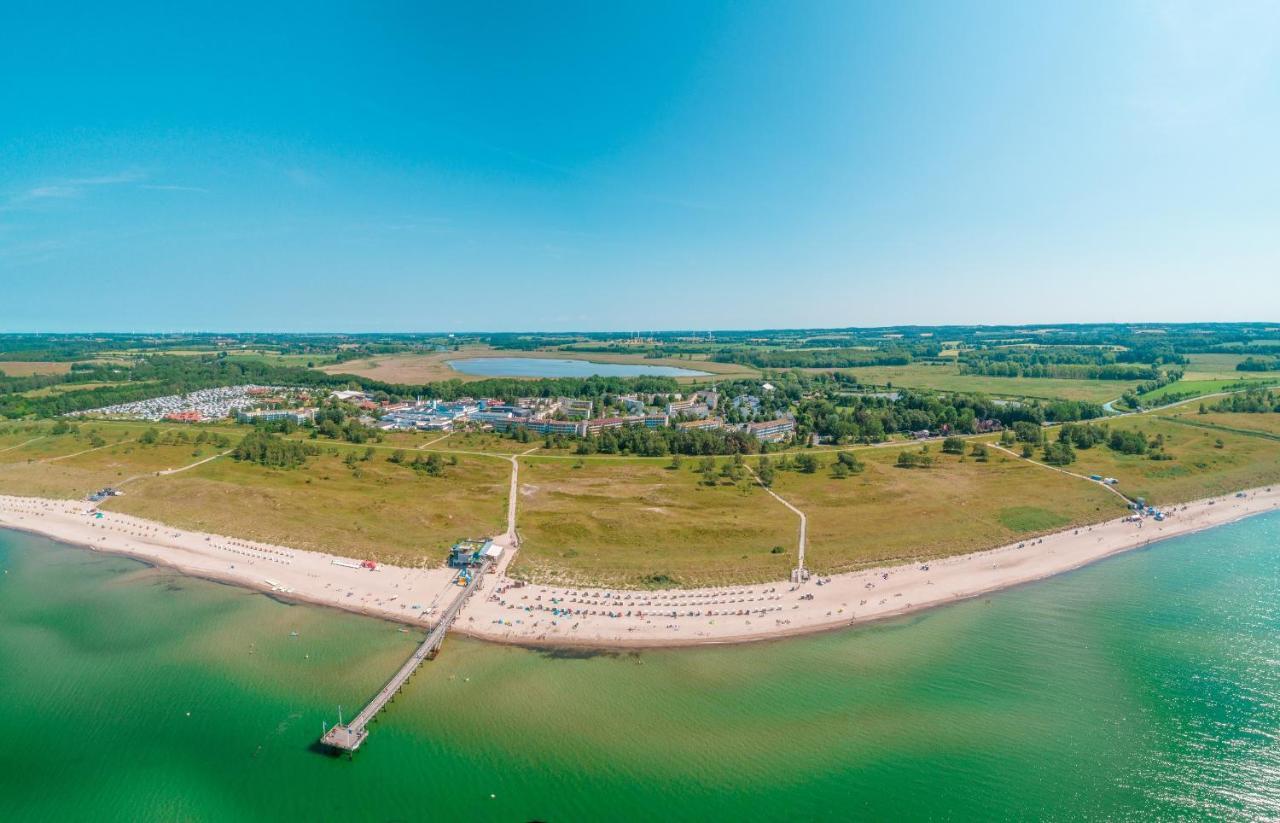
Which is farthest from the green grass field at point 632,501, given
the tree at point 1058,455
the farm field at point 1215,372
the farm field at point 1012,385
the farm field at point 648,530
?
the farm field at point 1215,372

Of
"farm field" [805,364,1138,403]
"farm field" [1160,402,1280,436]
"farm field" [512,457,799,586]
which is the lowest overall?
"farm field" [512,457,799,586]

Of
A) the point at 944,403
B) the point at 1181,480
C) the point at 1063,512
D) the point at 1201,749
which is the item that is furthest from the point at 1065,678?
the point at 944,403

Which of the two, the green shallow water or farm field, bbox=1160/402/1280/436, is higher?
farm field, bbox=1160/402/1280/436

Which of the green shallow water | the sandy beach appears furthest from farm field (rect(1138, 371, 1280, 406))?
the green shallow water

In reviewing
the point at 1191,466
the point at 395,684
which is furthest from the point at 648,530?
the point at 1191,466

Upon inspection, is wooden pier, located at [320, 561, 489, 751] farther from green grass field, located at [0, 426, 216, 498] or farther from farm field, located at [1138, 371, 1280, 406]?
farm field, located at [1138, 371, 1280, 406]

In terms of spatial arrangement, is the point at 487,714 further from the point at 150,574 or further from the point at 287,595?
the point at 150,574
